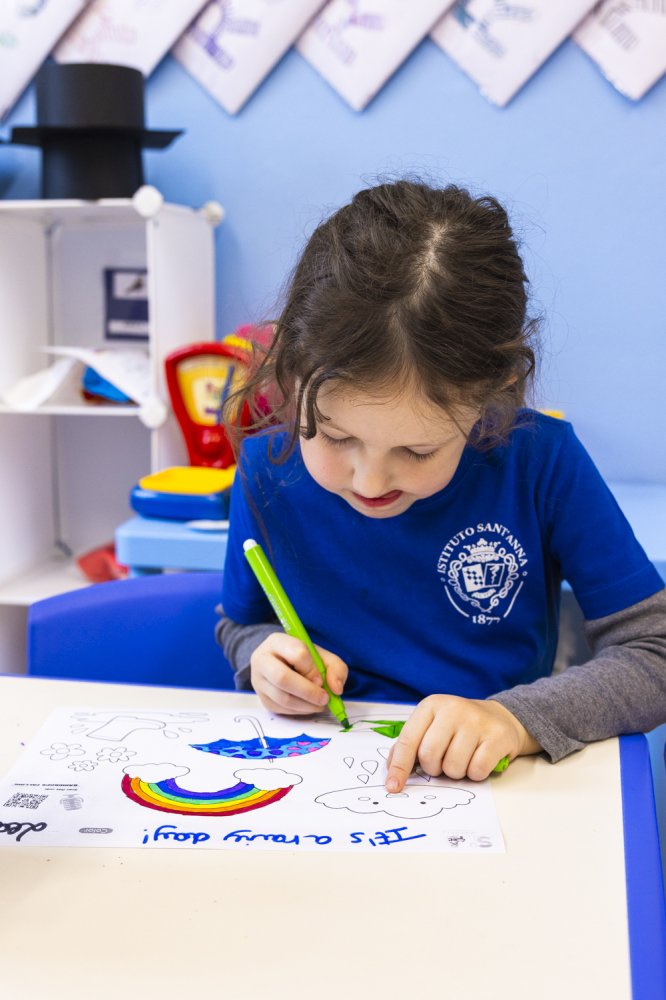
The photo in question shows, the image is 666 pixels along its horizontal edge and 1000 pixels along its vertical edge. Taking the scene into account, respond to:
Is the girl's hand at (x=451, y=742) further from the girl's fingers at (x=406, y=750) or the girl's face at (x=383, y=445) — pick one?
the girl's face at (x=383, y=445)

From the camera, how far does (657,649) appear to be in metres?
0.82

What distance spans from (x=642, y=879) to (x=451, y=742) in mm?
159

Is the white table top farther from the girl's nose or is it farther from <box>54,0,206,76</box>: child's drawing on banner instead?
<box>54,0,206,76</box>: child's drawing on banner

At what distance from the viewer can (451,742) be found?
681mm

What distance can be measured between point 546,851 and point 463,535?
36 centimetres

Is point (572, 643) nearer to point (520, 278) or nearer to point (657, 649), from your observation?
point (657, 649)

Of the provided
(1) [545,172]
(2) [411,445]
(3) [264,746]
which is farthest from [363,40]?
(3) [264,746]

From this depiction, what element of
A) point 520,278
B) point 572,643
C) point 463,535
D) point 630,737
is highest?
point 520,278

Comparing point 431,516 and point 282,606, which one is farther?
point 431,516

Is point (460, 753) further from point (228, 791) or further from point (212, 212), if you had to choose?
point (212, 212)

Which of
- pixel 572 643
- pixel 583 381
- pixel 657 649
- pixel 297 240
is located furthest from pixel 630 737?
pixel 297 240

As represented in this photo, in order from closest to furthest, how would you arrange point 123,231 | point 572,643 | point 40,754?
point 40,754
point 572,643
point 123,231

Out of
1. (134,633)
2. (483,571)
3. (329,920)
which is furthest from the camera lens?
(134,633)

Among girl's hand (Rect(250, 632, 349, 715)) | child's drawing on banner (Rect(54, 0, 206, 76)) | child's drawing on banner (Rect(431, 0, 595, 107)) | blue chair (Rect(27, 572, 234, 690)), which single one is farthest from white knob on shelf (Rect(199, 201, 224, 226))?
girl's hand (Rect(250, 632, 349, 715))
